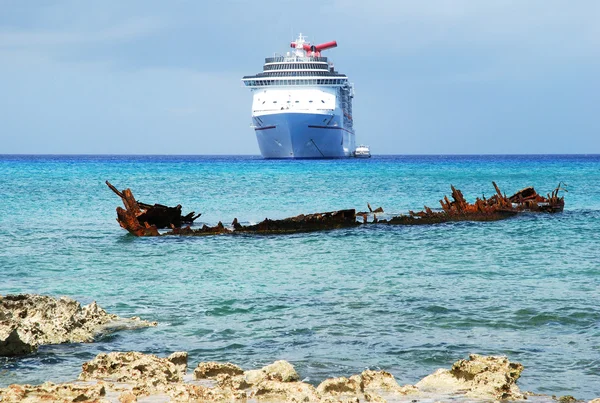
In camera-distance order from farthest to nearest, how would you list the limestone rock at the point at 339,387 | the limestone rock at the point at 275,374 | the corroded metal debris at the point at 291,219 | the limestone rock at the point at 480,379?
the corroded metal debris at the point at 291,219 < the limestone rock at the point at 275,374 < the limestone rock at the point at 480,379 < the limestone rock at the point at 339,387

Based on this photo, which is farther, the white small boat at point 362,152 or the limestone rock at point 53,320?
the white small boat at point 362,152

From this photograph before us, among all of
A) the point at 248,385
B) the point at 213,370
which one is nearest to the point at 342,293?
the point at 213,370

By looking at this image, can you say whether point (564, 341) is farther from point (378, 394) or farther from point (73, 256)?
point (73, 256)

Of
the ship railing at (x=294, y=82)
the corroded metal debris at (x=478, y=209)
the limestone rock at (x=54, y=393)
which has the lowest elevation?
the limestone rock at (x=54, y=393)

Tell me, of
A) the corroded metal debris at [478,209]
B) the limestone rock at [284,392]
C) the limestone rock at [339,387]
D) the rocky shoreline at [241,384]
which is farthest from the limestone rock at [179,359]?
the corroded metal debris at [478,209]

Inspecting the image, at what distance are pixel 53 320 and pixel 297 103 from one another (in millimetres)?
89849

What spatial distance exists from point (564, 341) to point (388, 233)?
472 inches

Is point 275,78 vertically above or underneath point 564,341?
above

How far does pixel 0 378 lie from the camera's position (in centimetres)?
699

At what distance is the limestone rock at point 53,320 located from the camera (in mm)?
8273

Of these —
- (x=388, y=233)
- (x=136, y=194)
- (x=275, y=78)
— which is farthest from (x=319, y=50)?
(x=388, y=233)

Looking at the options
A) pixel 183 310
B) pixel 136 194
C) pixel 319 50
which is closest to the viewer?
pixel 183 310

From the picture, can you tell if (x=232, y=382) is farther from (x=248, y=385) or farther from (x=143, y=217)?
(x=143, y=217)

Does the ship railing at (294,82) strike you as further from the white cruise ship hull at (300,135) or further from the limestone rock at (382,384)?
the limestone rock at (382,384)
